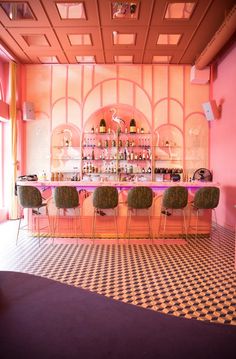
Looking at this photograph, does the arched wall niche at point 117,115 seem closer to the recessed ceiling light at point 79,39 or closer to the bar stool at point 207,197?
the recessed ceiling light at point 79,39

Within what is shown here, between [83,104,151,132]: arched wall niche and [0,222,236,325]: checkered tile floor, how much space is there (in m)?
3.54

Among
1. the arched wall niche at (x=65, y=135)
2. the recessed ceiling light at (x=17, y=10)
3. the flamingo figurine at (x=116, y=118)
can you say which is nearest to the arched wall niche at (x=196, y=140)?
the flamingo figurine at (x=116, y=118)

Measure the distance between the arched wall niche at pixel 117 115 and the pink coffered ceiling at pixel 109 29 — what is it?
118 centimetres

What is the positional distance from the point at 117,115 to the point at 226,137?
9.25ft

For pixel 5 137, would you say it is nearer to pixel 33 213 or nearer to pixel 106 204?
pixel 33 213

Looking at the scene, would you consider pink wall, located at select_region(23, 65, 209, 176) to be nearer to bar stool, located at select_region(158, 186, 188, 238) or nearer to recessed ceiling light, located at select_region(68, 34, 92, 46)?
recessed ceiling light, located at select_region(68, 34, 92, 46)

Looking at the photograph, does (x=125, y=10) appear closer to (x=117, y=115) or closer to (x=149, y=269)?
(x=117, y=115)

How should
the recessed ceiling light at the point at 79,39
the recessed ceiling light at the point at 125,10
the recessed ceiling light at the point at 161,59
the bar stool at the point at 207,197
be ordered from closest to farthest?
the bar stool at the point at 207,197
the recessed ceiling light at the point at 125,10
the recessed ceiling light at the point at 79,39
the recessed ceiling light at the point at 161,59

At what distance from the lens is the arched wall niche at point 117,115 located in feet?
24.9

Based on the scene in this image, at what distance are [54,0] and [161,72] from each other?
11.9ft

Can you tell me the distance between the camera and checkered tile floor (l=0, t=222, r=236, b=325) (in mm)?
2807

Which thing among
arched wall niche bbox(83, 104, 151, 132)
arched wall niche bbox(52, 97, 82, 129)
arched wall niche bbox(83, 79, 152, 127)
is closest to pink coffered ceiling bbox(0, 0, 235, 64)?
arched wall niche bbox(83, 79, 152, 127)

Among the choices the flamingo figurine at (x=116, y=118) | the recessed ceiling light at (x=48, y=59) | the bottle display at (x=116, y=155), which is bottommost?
the bottle display at (x=116, y=155)

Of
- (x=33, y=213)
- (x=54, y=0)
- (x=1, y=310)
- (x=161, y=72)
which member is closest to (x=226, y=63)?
(x=161, y=72)
